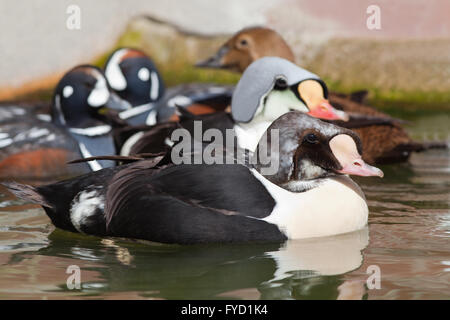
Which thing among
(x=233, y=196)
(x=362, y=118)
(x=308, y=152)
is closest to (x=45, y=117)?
(x=362, y=118)

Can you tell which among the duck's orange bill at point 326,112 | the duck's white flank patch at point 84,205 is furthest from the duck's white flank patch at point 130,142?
the duck's white flank patch at point 84,205

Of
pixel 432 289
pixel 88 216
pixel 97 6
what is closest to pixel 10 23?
pixel 97 6

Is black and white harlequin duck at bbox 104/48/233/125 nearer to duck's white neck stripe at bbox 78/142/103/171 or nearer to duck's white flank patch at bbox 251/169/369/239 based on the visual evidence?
duck's white neck stripe at bbox 78/142/103/171

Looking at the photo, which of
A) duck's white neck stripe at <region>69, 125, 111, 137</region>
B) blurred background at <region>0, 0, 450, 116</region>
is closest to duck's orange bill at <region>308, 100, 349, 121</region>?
duck's white neck stripe at <region>69, 125, 111, 137</region>

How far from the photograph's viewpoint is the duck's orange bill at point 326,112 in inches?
254

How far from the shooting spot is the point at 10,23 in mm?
11156

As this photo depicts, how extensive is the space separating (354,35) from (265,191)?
6.38 meters

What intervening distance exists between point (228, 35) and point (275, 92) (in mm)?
4790

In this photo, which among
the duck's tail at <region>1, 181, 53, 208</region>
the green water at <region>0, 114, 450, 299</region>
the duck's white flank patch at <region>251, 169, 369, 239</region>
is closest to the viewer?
the green water at <region>0, 114, 450, 299</region>

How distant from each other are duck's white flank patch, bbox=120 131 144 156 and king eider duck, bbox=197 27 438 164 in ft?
5.10

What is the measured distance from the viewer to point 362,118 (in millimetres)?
7527

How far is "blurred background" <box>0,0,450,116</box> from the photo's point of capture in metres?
10.6

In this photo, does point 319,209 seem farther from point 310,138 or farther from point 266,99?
point 266,99

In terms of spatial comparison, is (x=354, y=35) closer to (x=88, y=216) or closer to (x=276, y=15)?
(x=276, y=15)
